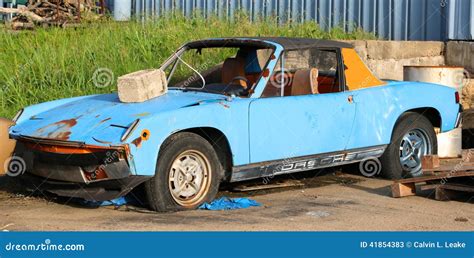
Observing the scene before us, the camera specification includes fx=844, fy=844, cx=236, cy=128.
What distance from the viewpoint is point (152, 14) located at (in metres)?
15.8

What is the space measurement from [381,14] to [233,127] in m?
7.12

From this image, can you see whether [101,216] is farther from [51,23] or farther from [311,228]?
[51,23]

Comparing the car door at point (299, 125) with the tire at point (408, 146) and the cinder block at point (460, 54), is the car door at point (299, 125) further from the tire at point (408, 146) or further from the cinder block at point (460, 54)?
the cinder block at point (460, 54)

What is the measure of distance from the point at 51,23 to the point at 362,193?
8909mm

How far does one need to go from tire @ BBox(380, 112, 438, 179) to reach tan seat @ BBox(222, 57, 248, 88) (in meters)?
1.93

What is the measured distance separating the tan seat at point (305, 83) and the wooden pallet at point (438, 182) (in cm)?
127

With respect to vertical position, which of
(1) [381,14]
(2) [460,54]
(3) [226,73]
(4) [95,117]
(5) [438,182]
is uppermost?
(1) [381,14]

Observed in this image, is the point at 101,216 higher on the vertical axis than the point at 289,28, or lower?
lower

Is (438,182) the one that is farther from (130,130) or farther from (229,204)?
(130,130)

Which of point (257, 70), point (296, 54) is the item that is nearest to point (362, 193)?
point (257, 70)

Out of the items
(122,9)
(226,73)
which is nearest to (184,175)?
(226,73)

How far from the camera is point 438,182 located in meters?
8.48

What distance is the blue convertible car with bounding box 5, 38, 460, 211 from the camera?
7215mm

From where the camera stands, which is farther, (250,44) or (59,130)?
(250,44)
